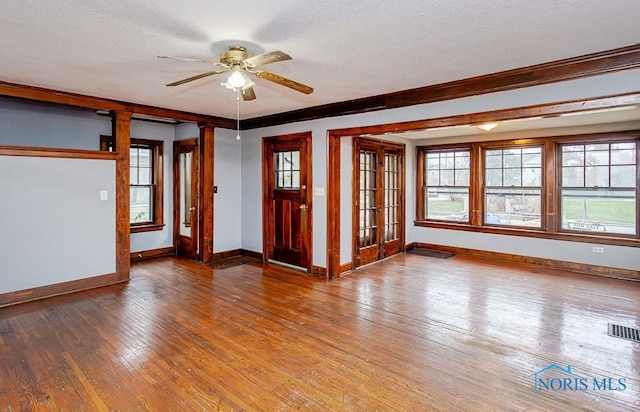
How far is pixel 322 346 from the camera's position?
3.11 meters

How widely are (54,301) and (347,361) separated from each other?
3.64m

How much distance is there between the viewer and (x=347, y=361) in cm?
285

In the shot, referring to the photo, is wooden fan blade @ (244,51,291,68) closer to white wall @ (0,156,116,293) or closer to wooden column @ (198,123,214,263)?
white wall @ (0,156,116,293)

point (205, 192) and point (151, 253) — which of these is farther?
point (151, 253)

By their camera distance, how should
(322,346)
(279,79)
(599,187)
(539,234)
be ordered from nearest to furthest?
(279,79), (322,346), (599,187), (539,234)

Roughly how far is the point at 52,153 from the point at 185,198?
8.03 ft

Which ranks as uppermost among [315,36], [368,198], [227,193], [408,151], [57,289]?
[315,36]

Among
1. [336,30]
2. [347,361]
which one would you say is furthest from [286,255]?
[336,30]

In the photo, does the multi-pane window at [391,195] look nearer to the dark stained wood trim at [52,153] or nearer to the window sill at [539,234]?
the window sill at [539,234]

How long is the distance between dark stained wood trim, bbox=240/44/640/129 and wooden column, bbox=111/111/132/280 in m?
2.63

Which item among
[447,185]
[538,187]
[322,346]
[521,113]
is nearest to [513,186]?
[538,187]

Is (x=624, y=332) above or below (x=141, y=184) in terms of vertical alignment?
below

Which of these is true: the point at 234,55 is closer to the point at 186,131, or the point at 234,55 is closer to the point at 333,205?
the point at 333,205

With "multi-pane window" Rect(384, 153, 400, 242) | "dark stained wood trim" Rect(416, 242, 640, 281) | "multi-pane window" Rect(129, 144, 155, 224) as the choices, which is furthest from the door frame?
"dark stained wood trim" Rect(416, 242, 640, 281)
